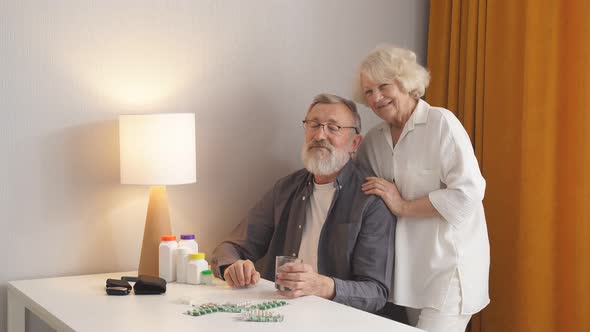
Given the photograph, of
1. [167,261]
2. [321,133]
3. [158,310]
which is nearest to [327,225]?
[321,133]

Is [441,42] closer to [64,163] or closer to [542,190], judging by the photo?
[542,190]

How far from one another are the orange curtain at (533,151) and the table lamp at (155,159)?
1240mm

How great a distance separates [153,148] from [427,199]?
36.2 inches

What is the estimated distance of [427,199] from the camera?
249 cm

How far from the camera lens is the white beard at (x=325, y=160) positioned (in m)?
2.57

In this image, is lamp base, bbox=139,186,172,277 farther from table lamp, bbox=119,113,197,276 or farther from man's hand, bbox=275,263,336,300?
man's hand, bbox=275,263,336,300

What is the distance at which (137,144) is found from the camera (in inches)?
96.0

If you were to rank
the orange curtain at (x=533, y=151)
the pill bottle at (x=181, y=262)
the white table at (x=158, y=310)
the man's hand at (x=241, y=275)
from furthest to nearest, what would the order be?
the orange curtain at (x=533, y=151)
the pill bottle at (x=181, y=262)
the man's hand at (x=241, y=275)
the white table at (x=158, y=310)

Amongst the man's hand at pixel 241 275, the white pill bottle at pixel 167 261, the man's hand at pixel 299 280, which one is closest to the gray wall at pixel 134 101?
the white pill bottle at pixel 167 261

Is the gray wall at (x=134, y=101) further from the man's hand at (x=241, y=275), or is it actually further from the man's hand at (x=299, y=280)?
the man's hand at (x=299, y=280)

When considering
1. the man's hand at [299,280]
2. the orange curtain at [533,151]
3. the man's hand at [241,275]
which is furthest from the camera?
the orange curtain at [533,151]

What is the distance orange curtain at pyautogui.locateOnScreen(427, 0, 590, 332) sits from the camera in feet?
8.71

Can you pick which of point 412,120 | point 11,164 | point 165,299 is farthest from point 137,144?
point 412,120

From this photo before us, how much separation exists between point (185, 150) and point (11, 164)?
22.2 inches
